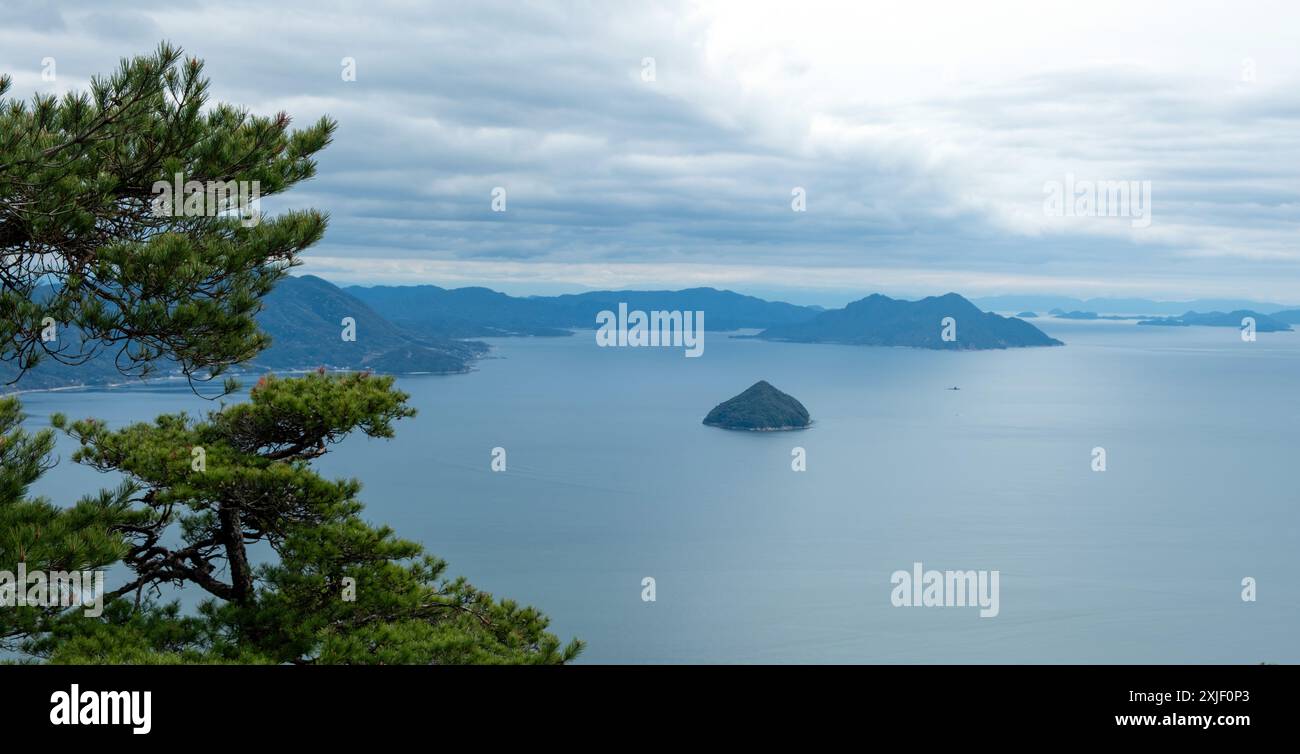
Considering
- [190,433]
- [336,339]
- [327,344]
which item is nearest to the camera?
[190,433]

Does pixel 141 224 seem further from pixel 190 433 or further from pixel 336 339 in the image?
pixel 336 339

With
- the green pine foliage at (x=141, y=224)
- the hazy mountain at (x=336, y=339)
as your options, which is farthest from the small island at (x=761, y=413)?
the green pine foliage at (x=141, y=224)

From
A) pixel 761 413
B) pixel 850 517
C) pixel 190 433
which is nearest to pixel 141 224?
pixel 190 433

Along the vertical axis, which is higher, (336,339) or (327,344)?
(336,339)

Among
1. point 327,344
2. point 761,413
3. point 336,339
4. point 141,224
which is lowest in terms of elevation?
point 761,413

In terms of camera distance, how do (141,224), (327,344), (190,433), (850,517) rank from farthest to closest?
(327,344) → (850,517) → (190,433) → (141,224)

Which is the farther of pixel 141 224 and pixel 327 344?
pixel 327 344

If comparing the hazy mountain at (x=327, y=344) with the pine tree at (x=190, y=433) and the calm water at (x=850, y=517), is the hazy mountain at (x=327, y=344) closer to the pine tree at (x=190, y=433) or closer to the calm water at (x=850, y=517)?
the calm water at (x=850, y=517)

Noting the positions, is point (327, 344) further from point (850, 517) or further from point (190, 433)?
point (190, 433)
